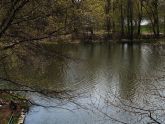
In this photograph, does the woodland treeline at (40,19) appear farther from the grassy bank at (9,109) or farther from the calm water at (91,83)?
the grassy bank at (9,109)

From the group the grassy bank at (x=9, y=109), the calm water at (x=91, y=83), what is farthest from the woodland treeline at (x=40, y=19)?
the grassy bank at (x=9, y=109)

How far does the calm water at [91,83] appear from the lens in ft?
46.2

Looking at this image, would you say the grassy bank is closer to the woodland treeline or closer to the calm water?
the calm water

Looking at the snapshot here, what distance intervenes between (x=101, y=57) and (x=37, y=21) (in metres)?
33.3

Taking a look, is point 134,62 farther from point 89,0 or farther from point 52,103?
point 89,0

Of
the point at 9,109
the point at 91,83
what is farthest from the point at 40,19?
the point at 91,83

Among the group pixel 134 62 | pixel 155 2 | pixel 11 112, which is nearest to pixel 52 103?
pixel 11 112

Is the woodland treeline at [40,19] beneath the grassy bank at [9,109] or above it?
above

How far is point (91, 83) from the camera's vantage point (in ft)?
96.7

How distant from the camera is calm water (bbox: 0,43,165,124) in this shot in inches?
554

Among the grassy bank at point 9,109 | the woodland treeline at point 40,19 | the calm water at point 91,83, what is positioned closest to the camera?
the woodland treeline at point 40,19

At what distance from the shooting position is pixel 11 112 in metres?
20.4

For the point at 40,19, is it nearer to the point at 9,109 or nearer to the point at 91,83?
the point at 9,109

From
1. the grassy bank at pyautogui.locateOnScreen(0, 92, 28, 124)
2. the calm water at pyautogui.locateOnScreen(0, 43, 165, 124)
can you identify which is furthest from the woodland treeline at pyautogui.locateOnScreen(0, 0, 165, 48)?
the grassy bank at pyautogui.locateOnScreen(0, 92, 28, 124)
